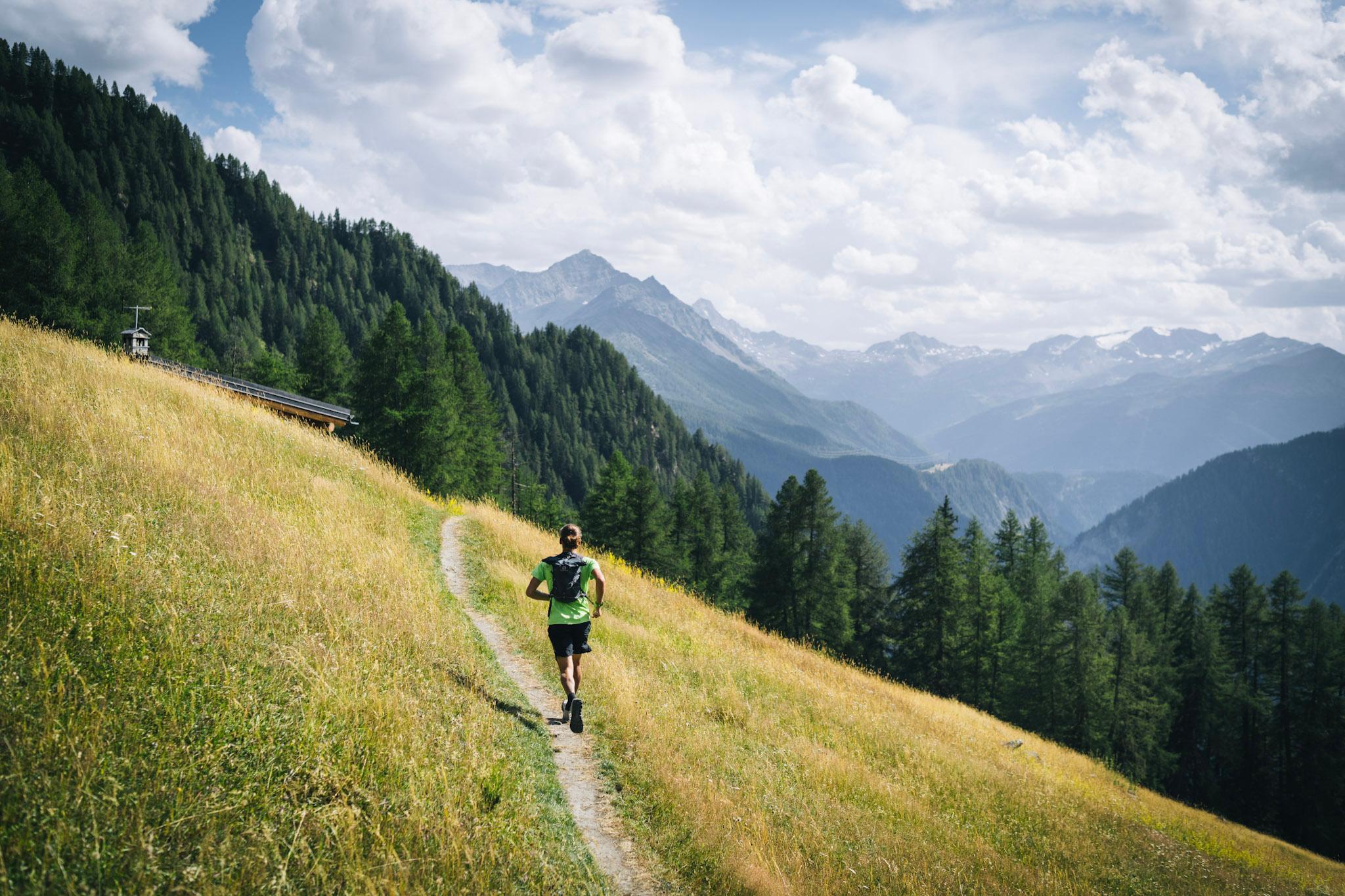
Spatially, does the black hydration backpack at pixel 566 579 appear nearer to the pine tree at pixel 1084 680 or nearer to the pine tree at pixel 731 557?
the pine tree at pixel 1084 680

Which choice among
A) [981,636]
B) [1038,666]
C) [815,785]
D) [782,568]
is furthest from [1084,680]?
[815,785]

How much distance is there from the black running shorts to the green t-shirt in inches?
2.3

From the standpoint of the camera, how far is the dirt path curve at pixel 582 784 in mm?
5883

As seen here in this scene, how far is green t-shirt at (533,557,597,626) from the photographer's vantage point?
8.59 m

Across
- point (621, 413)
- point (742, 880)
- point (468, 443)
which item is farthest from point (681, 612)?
point (621, 413)

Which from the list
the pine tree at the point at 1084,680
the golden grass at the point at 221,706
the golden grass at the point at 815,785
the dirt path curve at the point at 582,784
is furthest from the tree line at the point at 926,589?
the golden grass at the point at 221,706

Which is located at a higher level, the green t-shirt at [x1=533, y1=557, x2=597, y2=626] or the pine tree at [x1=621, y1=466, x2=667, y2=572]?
the green t-shirt at [x1=533, y1=557, x2=597, y2=626]

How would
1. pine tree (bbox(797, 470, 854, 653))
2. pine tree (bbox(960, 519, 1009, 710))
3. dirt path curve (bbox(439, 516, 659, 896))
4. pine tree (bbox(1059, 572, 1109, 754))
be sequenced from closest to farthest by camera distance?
dirt path curve (bbox(439, 516, 659, 896)) → pine tree (bbox(1059, 572, 1109, 754)) → pine tree (bbox(797, 470, 854, 653)) → pine tree (bbox(960, 519, 1009, 710))

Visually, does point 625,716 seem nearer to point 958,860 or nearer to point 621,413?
point 958,860

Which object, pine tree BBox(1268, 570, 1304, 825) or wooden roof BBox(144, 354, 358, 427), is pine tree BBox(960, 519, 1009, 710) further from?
wooden roof BBox(144, 354, 358, 427)

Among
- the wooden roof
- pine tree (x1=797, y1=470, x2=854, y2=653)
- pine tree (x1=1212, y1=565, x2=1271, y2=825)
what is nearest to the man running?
the wooden roof

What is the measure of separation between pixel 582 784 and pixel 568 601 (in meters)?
2.23

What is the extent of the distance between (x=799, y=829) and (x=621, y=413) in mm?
169034

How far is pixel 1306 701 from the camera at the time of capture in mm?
49375
